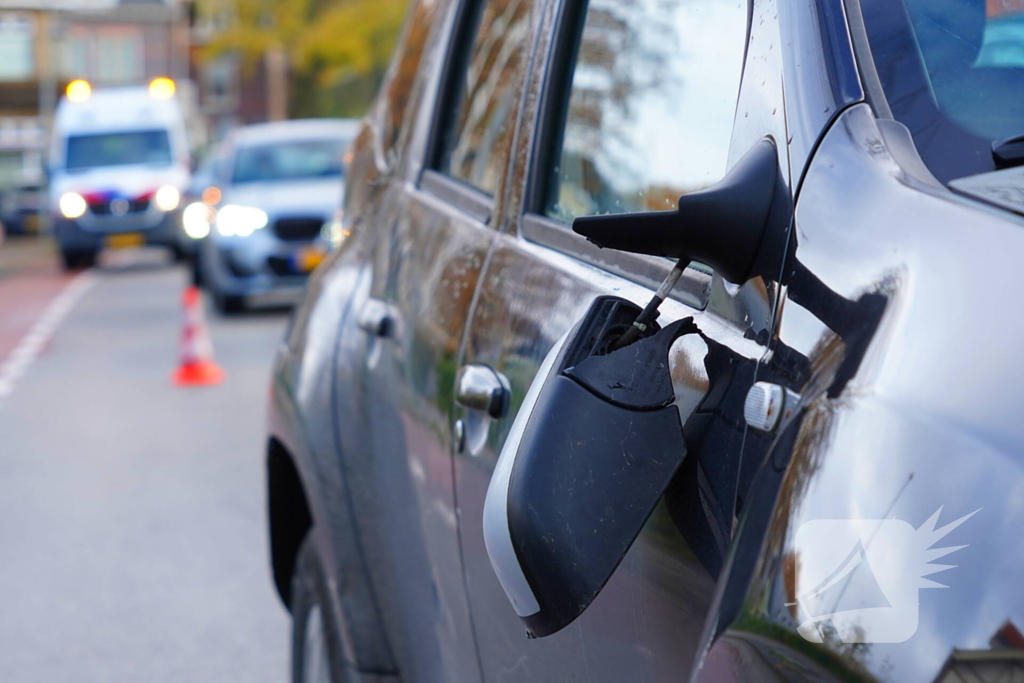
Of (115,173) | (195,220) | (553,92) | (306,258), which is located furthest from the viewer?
(115,173)

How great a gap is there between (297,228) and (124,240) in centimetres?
944

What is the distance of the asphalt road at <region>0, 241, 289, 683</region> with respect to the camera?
15.6ft

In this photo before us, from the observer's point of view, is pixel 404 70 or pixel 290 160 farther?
pixel 290 160

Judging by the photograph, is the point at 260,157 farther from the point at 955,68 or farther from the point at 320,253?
the point at 955,68

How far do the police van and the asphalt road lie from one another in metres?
9.34

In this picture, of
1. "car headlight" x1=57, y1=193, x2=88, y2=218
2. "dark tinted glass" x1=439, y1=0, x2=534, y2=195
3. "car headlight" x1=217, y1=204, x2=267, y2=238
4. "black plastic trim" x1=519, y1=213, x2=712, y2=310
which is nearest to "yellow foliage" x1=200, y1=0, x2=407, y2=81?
"car headlight" x1=57, y1=193, x2=88, y2=218

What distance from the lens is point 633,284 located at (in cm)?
172

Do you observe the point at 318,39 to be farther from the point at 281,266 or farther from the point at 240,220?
the point at 281,266

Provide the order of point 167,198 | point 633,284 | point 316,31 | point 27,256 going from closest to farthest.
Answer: point 633,284, point 167,198, point 27,256, point 316,31

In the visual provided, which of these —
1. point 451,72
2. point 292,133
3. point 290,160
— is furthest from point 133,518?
point 292,133

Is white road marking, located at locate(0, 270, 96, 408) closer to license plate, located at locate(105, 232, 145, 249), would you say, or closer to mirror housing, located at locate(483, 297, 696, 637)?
license plate, located at locate(105, 232, 145, 249)

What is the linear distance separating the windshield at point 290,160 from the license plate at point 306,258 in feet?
3.71

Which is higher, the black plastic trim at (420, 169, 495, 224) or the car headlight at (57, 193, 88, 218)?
the black plastic trim at (420, 169, 495, 224)

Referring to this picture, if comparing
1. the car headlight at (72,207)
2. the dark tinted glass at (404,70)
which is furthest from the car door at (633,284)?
the car headlight at (72,207)
